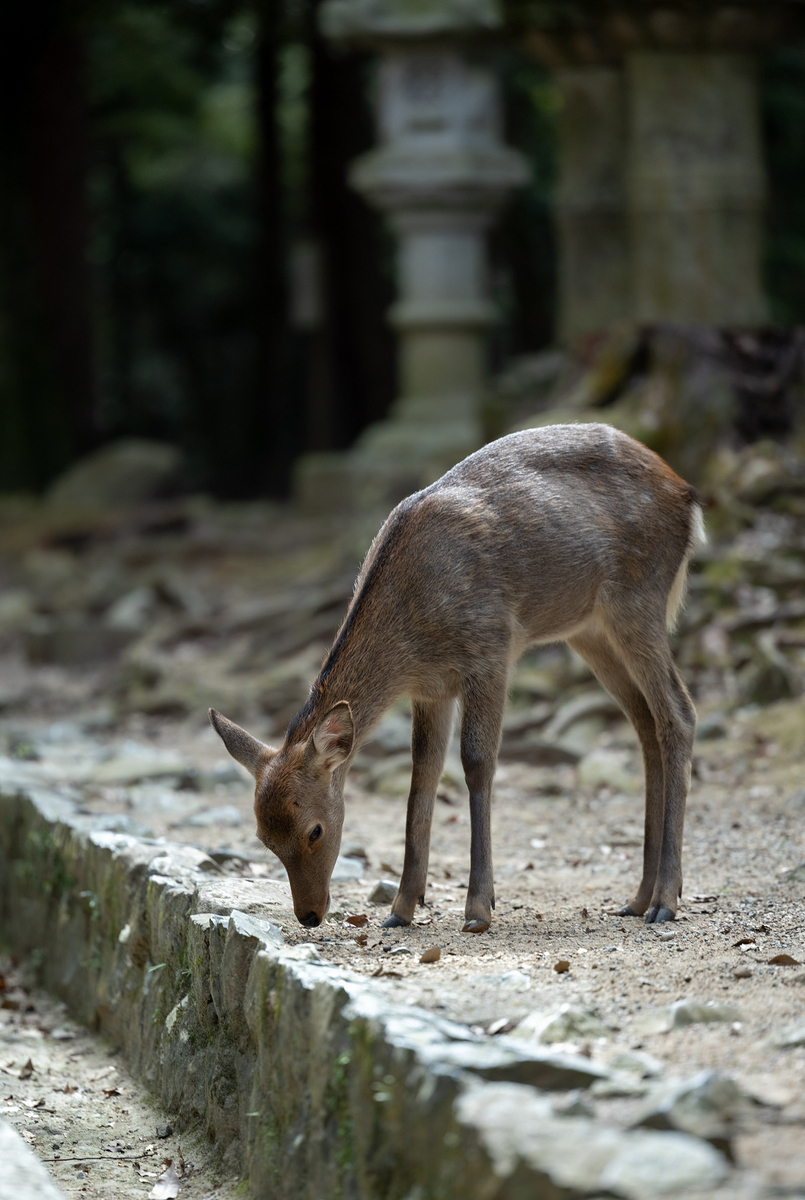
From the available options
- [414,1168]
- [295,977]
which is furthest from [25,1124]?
[414,1168]

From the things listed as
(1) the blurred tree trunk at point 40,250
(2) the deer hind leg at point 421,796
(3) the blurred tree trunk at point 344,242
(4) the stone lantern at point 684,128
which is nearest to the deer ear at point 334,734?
(2) the deer hind leg at point 421,796

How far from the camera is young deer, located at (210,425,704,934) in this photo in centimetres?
435

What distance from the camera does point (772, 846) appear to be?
5.43 meters

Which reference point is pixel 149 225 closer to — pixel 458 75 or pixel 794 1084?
pixel 458 75

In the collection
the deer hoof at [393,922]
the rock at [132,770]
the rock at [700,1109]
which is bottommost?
the rock at [132,770]

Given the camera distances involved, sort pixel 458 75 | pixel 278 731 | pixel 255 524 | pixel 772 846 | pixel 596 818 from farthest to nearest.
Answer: pixel 255 524, pixel 458 75, pixel 278 731, pixel 596 818, pixel 772 846

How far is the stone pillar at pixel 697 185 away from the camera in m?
10.9

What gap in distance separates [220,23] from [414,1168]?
18184 mm

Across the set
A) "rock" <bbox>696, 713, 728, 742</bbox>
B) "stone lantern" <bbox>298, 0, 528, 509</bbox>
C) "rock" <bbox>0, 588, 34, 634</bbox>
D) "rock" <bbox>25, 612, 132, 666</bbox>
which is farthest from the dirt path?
"stone lantern" <bbox>298, 0, 528, 509</bbox>

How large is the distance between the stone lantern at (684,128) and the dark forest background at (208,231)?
610 centimetres

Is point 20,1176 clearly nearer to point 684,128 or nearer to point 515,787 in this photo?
point 515,787

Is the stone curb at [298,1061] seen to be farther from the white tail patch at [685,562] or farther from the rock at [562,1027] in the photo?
the white tail patch at [685,562]

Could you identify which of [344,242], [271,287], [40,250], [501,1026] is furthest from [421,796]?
[271,287]

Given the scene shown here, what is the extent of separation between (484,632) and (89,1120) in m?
1.79
